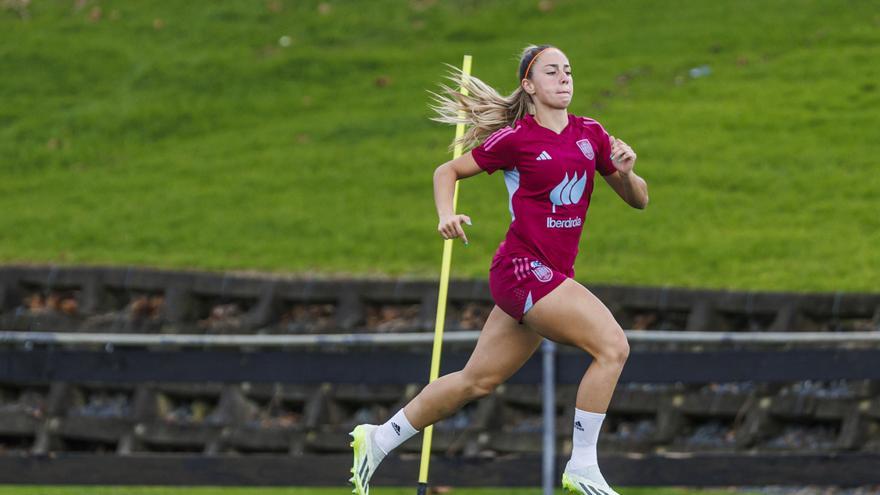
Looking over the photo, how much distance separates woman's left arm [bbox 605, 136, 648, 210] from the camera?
587 cm

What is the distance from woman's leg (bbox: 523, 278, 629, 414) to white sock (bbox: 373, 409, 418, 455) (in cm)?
91

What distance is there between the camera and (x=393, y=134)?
17750mm

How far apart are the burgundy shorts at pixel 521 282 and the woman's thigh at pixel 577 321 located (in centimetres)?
4

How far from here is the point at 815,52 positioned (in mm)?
17922

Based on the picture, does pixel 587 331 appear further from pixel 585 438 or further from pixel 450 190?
pixel 450 190

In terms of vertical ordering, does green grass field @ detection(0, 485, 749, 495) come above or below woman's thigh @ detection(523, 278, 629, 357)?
below

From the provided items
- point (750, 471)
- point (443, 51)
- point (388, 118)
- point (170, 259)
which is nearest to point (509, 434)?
point (750, 471)

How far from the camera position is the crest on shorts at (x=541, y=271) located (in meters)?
5.81

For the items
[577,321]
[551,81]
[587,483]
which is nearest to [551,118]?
[551,81]

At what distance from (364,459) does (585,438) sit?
3.80ft

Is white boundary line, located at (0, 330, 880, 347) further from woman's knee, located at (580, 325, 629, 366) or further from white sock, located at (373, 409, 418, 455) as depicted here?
woman's knee, located at (580, 325, 629, 366)

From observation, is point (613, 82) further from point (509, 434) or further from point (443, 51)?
point (509, 434)

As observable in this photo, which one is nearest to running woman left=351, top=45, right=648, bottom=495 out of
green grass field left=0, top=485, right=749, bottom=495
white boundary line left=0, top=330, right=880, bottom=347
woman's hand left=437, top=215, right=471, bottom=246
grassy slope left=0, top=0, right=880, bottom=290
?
woman's hand left=437, top=215, right=471, bottom=246

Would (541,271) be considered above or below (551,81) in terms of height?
below
